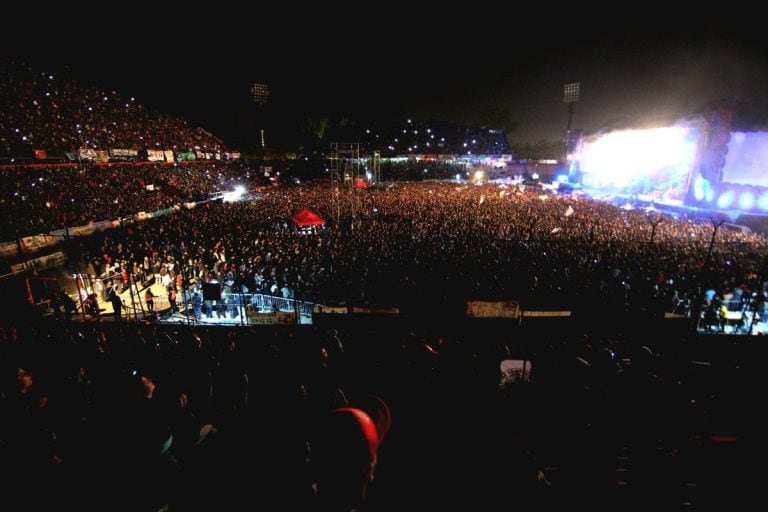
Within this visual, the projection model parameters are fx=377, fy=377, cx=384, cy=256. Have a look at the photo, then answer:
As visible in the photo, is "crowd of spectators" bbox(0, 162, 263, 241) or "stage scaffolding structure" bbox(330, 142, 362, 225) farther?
"stage scaffolding structure" bbox(330, 142, 362, 225)

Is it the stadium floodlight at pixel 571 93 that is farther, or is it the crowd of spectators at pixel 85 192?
the stadium floodlight at pixel 571 93

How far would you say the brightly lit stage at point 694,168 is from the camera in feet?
72.0

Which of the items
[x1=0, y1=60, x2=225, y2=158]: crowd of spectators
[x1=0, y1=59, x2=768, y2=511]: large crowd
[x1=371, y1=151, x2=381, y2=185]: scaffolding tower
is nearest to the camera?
[x1=0, y1=59, x2=768, y2=511]: large crowd

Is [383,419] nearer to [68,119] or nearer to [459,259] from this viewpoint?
[459,259]

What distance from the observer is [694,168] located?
24484 mm

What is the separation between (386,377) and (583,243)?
10151mm

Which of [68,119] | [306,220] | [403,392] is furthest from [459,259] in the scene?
[68,119]

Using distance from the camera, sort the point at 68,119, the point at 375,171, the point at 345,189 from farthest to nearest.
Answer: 1. the point at 375,171
2. the point at 345,189
3. the point at 68,119

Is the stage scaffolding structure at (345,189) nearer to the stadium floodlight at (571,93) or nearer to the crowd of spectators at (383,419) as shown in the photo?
the crowd of spectators at (383,419)

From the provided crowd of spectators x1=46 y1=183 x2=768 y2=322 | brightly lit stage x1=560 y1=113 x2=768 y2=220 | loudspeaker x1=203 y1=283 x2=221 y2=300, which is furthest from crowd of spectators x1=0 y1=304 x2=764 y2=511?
brightly lit stage x1=560 y1=113 x2=768 y2=220

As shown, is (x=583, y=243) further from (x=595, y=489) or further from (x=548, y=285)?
(x=595, y=489)

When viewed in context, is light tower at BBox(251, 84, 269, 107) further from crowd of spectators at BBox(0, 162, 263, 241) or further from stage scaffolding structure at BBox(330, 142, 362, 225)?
crowd of spectators at BBox(0, 162, 263, 241)

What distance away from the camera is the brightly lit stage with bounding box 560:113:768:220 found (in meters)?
22.0

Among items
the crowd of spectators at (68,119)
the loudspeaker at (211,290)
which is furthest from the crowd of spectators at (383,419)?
the crowd of spectators at (68,119)
